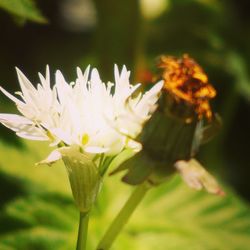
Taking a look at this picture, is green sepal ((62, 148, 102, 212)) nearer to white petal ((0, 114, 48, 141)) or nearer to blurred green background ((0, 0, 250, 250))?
white petal ((0, 114, 48, 141))

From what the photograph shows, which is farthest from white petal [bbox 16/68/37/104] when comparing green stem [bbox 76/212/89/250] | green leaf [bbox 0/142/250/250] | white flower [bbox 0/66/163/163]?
green leaf [bbox 0/142/250/250]

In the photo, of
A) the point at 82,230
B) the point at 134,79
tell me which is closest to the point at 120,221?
the point at 82,230

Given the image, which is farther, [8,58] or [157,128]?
[8,58]

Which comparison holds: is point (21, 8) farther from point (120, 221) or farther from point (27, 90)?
point (120, 221)

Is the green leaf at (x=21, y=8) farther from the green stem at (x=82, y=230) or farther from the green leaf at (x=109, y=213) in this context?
the green leaf at (x=109, y=213)

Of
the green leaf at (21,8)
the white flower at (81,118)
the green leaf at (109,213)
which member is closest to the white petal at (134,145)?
the white flower at (81,118)

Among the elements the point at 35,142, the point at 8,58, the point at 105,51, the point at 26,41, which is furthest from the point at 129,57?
the point at 26,41

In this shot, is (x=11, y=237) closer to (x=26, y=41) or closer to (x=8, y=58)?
(x=8, y=58)
